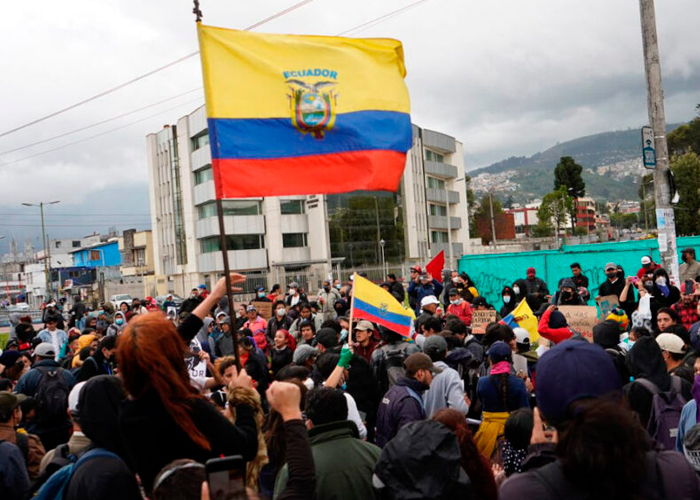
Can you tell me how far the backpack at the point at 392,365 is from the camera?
718cm

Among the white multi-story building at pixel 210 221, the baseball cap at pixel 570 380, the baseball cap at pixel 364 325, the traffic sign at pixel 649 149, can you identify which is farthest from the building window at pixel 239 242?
the baseball cap at pixel 570 380

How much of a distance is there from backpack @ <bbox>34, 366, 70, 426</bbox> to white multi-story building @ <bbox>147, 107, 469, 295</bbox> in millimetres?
42733

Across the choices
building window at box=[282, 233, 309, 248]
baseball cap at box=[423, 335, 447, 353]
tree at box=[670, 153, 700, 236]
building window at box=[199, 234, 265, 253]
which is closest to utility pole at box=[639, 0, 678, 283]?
baseball cap at box=[423, 335, 447, 353]

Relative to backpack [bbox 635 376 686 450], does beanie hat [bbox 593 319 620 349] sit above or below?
above

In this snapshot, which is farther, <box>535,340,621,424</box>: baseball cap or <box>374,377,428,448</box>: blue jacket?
<box>374,377,428,448</box>: blue jacket

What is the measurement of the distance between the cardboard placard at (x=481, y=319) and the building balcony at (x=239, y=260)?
44860 mm

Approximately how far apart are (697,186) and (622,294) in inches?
2193

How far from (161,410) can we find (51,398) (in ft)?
14.1

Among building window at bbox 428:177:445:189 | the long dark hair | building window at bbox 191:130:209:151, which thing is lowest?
the long dark hair

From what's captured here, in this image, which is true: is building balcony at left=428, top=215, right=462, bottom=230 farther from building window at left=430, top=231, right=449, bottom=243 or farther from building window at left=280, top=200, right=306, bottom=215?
building window at left=280, top=200, right=306, bottom=215

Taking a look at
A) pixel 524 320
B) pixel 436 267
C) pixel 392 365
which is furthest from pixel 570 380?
pixel 436 267

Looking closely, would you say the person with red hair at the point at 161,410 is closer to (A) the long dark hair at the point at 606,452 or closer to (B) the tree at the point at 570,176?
(A) the long dark hair at the point at 606,452

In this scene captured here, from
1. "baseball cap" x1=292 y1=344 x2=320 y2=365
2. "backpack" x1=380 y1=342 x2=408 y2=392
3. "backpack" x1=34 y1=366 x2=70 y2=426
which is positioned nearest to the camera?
"backpack" x1=34 y1=366 x2=70 y2=426

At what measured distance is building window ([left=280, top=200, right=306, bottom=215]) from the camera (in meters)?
57.4
